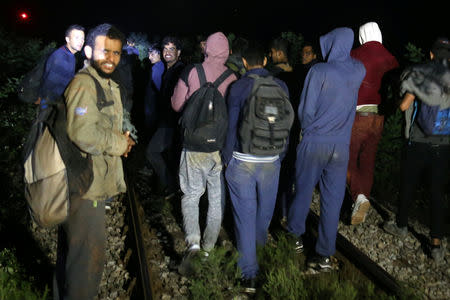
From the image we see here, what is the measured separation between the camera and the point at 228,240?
5.08 m

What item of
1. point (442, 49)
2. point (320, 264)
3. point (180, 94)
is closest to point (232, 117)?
point (180, 94)

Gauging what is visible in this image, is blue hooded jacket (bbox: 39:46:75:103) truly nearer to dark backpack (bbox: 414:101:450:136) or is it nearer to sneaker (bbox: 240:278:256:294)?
sneaker (bbox: 240:278:256:294)

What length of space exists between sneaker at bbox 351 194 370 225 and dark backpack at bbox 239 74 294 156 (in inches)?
80.0

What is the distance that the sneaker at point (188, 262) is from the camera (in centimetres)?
409

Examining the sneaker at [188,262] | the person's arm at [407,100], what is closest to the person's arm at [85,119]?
the sneaker at [188,262]

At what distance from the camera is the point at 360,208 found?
208 inches

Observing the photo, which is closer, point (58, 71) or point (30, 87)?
point (30, 87)

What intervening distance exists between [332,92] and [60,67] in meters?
3.74

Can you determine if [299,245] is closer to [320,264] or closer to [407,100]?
[320,264]

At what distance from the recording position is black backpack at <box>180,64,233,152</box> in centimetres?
386

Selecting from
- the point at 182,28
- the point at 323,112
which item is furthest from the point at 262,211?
the point at 182,28

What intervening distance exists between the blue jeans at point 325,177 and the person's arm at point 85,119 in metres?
2.25

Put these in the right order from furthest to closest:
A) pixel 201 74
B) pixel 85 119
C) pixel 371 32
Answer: pixel 371 32 → pixel 201 74 → pixel 85 119

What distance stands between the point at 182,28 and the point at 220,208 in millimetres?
35299
